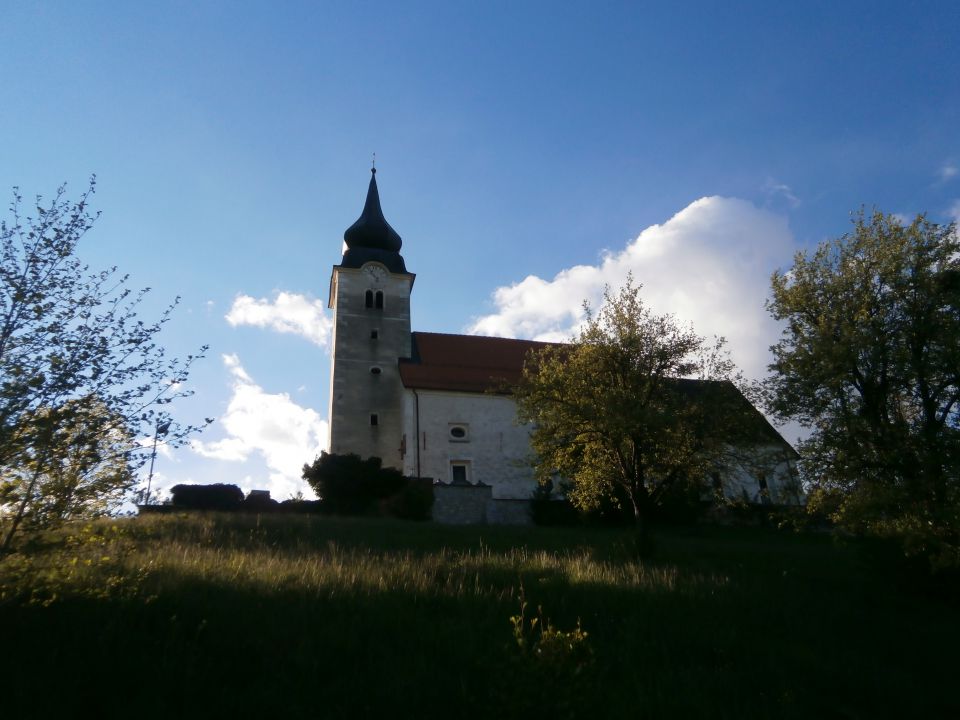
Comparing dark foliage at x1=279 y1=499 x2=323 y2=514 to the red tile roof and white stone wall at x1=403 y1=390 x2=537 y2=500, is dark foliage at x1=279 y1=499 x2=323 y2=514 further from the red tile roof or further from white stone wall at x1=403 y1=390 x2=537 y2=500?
the red tile roof

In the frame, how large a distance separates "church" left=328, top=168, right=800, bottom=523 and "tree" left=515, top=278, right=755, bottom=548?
9.90 metres

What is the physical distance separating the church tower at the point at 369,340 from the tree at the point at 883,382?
73.3 ft

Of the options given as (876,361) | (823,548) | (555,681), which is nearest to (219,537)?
(555,681)

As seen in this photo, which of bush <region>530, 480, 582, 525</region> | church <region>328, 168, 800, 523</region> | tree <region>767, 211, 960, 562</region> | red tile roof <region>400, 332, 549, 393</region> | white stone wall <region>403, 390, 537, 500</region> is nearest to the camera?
tree <region>767, 211, 960, 562</region>

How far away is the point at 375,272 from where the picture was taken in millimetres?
40594

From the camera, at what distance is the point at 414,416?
33656 millimetres

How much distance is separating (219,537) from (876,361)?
15.1m

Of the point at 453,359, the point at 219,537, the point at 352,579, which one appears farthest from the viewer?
the point at 453,359

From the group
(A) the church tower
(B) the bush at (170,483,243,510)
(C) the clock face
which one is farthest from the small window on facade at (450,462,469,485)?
(C) the clock face

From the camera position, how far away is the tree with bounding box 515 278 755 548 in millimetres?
16969

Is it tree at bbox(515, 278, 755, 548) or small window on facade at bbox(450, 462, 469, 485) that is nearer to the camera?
tree at bbox(515, 278, 755, 548)

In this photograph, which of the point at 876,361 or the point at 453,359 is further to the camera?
the point at 453,359

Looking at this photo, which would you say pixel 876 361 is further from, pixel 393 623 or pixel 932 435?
pixel 393 623

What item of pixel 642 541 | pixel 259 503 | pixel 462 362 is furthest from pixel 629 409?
pixel 462 362
